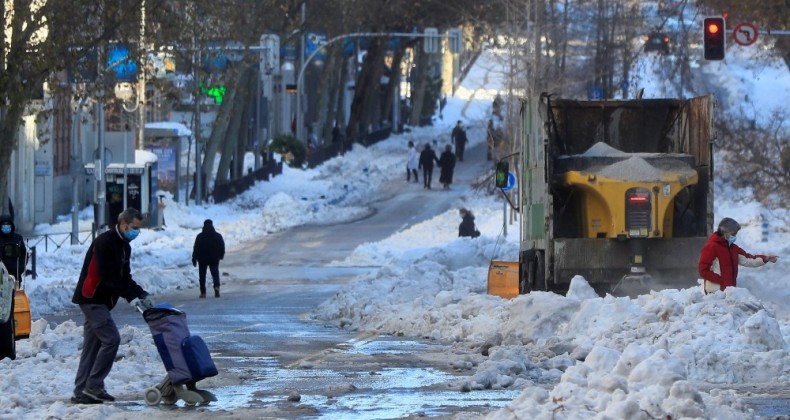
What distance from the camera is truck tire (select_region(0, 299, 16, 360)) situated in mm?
13734

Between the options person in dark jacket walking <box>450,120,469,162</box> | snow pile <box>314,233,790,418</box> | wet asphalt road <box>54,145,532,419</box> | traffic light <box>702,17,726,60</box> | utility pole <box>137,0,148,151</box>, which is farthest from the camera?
person in dark jacket walking <box>450,120,469,162</box>

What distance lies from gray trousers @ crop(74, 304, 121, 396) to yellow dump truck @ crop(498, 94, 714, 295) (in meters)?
9.15

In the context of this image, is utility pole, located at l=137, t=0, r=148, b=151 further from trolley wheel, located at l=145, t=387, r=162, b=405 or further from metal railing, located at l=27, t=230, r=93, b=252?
trolley wheel, located at l=145, t=387, r=162, b=405

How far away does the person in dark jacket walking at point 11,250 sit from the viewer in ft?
66.6

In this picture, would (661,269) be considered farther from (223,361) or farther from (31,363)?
(31,363)

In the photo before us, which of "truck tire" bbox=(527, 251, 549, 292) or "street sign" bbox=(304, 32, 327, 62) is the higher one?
"street sign" bbox=(304, 32, 327, 62)

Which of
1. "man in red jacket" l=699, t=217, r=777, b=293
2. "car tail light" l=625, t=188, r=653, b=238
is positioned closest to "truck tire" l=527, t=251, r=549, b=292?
"car tail light" l=625, t=188, r=653, b=238

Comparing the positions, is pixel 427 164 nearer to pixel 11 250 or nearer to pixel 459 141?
pixel 459 141

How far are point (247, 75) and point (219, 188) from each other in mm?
4102

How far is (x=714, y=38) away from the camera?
3272 centimetres

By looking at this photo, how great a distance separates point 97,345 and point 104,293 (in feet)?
1.42

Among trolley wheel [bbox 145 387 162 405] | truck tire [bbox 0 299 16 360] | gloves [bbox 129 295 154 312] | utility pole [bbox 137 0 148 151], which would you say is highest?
utility pole [bbox 137 0 148 151]

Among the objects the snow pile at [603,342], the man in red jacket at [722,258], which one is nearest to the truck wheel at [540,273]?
the snow pile at [603,342]

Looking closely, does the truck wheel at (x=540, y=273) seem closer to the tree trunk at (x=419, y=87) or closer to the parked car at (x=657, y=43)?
the parked car at (x=657, y=43)
